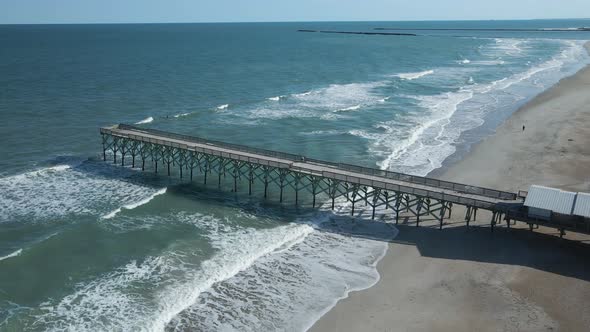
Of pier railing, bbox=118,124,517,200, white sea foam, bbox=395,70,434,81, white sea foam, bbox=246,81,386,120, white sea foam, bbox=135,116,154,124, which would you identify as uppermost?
white sea foam, bbox=395,70,434,81

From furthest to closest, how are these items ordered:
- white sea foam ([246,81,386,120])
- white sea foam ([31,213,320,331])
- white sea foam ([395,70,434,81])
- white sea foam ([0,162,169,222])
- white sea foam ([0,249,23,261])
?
1. white sea foam ([395,70,434,81])
2. white sea foam ([246,81,386,120])
3. white sea foam ([0,162,169,222])
4. white sea foam ([0,249,23,261])
5. white sea foam ([31,213,320,331])

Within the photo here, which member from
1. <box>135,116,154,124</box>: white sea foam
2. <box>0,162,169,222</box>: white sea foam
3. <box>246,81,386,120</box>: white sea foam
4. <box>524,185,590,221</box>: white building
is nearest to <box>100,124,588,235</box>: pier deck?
<box>524,185,590,221</box>: white building

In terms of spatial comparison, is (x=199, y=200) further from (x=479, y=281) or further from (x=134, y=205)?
(x=479, y=281)

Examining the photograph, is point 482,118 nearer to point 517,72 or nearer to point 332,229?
point 332,229

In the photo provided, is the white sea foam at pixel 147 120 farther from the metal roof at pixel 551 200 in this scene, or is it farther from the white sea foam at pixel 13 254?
the metal roof at pixel 551 200

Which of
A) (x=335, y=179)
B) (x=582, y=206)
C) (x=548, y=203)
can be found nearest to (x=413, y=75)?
(x=335, y=179)

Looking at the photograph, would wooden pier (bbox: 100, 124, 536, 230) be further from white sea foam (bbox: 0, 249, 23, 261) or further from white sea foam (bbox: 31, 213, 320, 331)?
white sea foam (bbox: 0, 249, 23, 261)
